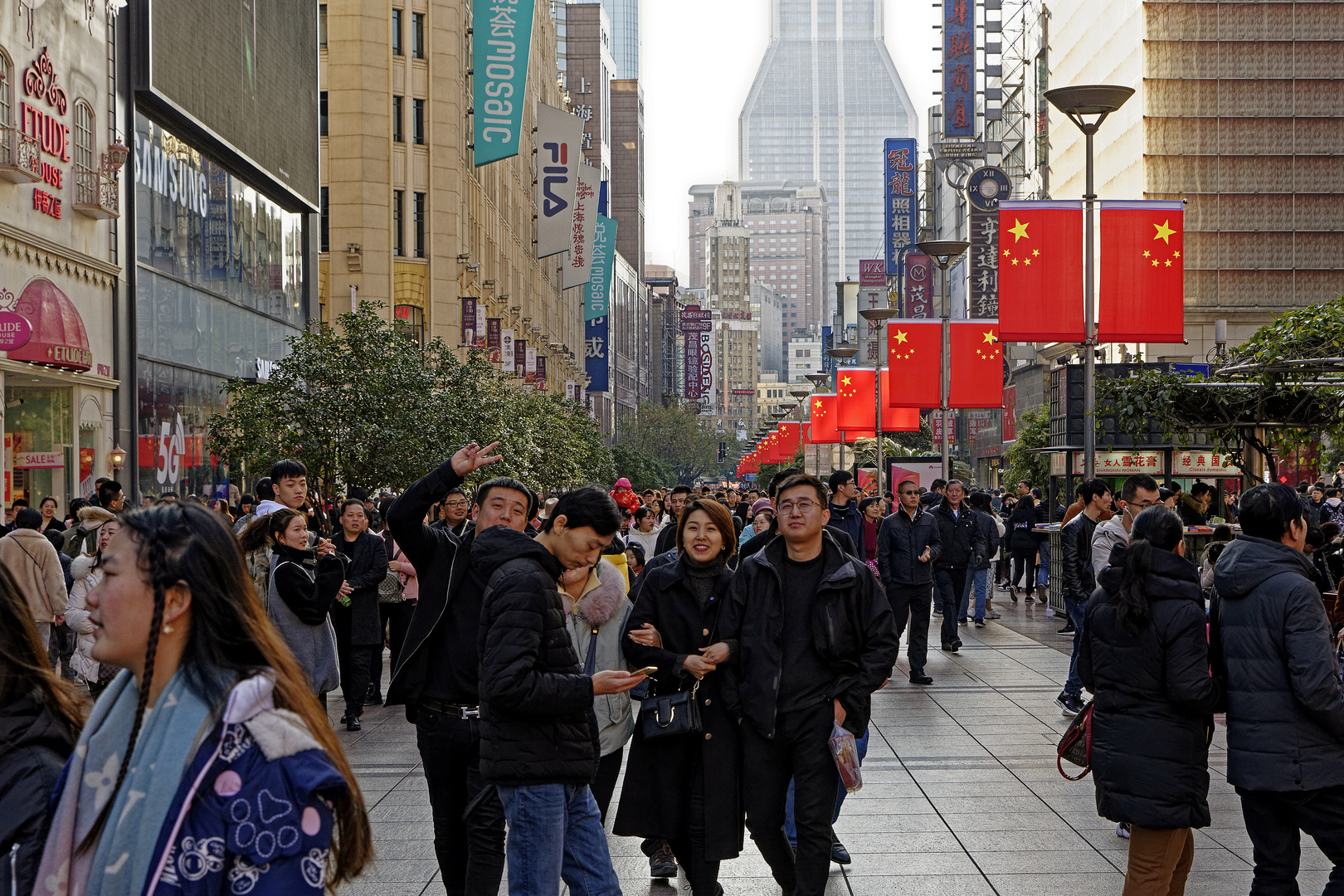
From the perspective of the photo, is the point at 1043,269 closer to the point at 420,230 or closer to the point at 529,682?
the point at 529,682

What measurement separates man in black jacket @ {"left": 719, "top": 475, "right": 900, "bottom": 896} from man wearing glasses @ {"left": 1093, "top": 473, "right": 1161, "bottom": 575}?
2.94 meters

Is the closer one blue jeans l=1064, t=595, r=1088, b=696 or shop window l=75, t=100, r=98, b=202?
blue jeans l=1064, t=595, r=1088, b=696

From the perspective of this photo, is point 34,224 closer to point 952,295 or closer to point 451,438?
point 451,438

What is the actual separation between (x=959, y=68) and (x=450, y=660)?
3217 inches

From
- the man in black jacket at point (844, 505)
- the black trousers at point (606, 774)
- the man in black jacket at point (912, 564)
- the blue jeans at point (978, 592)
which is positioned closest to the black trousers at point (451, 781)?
the black trousers at point (606, 774)

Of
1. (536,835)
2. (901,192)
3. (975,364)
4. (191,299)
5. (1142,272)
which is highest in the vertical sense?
(901,192)

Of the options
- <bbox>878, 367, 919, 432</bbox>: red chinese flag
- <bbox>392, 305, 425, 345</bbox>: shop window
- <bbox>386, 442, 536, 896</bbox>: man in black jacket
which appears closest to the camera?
<bbox>386, 442, 536, 896</bbox>: man in black jacket

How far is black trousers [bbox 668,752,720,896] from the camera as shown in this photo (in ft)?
18.4

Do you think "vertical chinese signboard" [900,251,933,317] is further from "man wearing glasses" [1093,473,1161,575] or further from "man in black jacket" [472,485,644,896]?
"man in black jacket" [472,485,644,896]

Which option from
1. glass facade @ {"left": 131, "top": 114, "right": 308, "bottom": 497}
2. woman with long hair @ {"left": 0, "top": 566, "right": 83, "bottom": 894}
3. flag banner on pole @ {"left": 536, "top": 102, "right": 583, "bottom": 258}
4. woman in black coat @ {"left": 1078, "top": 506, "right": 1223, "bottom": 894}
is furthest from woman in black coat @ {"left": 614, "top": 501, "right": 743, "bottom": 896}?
flag banner on pole @ {"left": 536, "top": 102, "right": 583, "bottom": 258}

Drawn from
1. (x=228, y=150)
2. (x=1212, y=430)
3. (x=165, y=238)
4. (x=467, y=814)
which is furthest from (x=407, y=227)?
(x=467, y=814)

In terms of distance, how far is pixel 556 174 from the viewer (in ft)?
174

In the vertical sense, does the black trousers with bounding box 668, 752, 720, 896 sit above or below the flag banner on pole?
below

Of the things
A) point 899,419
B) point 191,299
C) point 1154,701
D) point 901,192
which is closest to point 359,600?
point 1154,701
